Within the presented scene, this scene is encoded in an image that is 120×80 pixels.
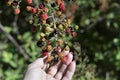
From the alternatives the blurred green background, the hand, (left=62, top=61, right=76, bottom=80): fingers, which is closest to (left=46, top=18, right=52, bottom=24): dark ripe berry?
the hand

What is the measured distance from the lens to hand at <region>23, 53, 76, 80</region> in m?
2.66

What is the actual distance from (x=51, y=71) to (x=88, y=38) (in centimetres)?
226

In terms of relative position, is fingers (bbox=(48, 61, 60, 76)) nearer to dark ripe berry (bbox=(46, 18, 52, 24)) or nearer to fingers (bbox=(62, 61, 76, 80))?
fingers (bbox=(62, 61, 76, 80))

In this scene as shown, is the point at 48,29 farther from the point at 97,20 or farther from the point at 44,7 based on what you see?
the point at 97,20

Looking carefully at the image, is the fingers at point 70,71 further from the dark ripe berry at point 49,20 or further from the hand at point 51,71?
the dark ripe berry at point 49,20

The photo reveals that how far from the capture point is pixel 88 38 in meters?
4.94

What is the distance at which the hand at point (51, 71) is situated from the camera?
2660 mm

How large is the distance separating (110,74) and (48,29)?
8.61 feet

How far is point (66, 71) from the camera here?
2.76 meters

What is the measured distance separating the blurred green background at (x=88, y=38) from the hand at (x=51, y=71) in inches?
59.6

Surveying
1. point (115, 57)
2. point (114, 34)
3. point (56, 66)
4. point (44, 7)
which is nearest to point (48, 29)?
point (44, 7)

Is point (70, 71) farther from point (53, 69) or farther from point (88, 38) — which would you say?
point (88, 38)

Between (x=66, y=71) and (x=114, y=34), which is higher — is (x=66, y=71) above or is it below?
below

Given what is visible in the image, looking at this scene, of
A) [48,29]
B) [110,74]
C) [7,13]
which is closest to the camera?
[48,29]
